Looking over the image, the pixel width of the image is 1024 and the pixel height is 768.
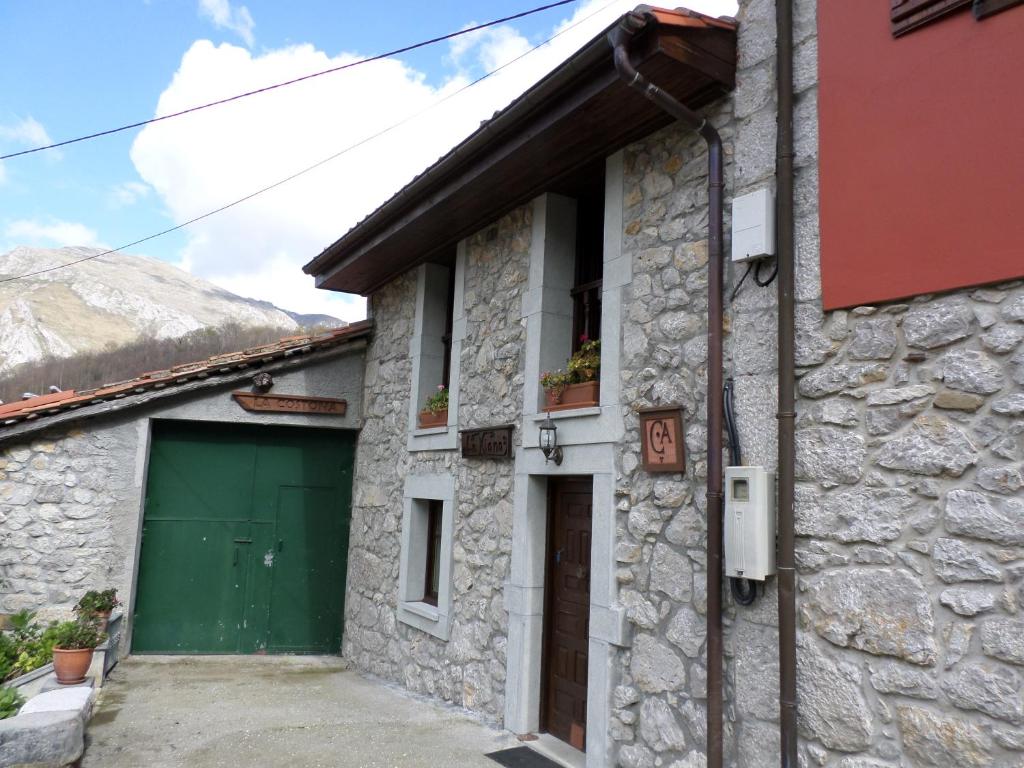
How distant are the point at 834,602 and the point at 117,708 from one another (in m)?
5.38

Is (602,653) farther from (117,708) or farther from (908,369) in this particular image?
(117,708)

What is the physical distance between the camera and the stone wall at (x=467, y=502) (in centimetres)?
577

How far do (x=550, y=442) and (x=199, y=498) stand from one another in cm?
494

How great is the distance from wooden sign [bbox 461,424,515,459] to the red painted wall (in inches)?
110

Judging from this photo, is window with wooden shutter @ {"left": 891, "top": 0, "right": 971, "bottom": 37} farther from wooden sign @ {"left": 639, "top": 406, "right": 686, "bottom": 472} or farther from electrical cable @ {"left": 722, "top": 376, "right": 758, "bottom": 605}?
wooden sign @ {"left": 639, "top": 406, "right": 686, "bottom": 472}

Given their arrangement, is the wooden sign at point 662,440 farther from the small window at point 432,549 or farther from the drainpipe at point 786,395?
the small window at point 432,549

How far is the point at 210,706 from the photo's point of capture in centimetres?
618

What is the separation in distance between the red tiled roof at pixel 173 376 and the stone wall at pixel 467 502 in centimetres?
75

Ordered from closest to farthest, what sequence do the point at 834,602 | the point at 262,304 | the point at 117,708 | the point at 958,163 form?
the point at 958,163 < the point at 834,602 < the point at 117,708 < the point at 262,304

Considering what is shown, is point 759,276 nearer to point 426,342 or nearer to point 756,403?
point 756,403

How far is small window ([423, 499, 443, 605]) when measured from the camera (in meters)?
7.17

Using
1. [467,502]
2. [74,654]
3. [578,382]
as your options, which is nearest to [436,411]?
[467,502]

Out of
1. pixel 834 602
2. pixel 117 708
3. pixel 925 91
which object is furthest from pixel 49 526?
pixel 925 91

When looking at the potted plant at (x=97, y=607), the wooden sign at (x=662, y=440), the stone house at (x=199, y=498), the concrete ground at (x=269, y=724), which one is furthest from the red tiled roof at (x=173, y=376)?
the wooden sign at (x=662, y=440)
